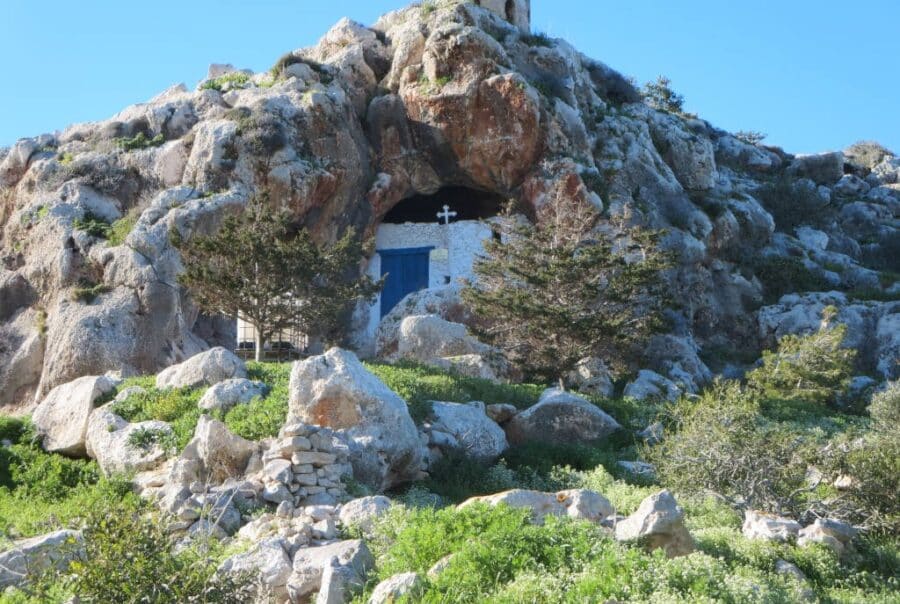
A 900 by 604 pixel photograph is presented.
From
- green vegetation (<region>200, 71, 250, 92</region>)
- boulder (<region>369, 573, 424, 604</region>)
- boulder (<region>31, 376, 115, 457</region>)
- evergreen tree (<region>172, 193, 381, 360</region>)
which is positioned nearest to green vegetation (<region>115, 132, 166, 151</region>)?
green vegetation (<region>200, 71, 250, 92</region>)

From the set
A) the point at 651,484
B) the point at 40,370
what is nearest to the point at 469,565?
the point at 651,484

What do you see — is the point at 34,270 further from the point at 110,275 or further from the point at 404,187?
the point at 404,187

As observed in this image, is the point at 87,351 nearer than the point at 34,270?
Yes

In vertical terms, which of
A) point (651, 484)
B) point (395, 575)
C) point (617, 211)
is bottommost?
point (651, 484)

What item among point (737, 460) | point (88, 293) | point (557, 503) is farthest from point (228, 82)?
point (557, 503)

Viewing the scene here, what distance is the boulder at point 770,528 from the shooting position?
925cm

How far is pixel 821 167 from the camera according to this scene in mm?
46188

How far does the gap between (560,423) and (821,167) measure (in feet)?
117

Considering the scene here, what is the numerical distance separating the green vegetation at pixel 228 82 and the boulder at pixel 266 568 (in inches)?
943

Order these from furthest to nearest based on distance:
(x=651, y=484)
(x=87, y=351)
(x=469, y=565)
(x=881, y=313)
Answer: (x=881, y=313) → (x=87, y=351) → (x=651, y=484) → (x=469, y=565)

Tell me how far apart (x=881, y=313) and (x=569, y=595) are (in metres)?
24.8

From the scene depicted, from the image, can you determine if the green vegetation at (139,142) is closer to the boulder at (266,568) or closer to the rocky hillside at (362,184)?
the rocky hillside at (362,184)

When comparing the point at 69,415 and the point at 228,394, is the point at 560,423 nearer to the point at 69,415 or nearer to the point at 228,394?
the point at 228,394

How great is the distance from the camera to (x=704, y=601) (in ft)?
21.3
